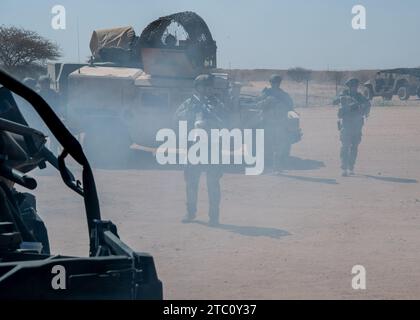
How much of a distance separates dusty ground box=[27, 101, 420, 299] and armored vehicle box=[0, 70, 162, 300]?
247cm

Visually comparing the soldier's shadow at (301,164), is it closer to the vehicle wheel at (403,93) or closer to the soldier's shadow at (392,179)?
the soldier's shadow at (392,179)

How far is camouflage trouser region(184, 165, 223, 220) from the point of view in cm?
897

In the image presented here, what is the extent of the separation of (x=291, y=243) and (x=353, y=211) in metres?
2.10

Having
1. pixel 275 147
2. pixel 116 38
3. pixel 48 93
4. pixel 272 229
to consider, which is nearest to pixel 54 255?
pixel 272 229

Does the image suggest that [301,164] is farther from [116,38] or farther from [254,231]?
[254,231]

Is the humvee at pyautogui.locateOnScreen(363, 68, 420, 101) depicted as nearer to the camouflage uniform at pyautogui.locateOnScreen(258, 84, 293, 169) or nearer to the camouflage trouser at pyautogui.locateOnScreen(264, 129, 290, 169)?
the camouflage trouser at pyautogui.locateOnScreen(264, 129, 290, 169)

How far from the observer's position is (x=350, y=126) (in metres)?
13.3

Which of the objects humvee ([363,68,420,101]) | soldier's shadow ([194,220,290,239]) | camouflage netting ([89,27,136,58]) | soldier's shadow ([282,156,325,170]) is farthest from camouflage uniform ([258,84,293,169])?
humvee ([363,68,420,101])

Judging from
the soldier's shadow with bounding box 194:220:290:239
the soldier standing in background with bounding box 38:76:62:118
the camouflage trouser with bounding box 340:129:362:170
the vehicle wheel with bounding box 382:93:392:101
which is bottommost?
the vehicle wheel with bounding box 382:93:392:101

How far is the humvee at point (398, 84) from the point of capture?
134 ft

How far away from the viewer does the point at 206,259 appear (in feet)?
23.6

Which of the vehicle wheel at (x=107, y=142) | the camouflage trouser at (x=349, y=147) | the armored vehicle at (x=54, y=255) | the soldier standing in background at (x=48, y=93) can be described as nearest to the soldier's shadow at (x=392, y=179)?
the camouflage trouser at (x=349, y=147)

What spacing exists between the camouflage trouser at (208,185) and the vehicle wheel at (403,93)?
1302 inches

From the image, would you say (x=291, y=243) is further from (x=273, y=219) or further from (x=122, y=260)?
(x=122, y=260)
